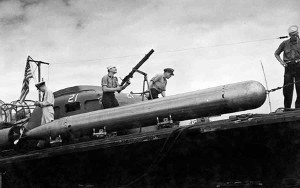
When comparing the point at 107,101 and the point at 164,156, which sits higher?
the point at 107,101

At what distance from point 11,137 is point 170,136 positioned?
4.66m

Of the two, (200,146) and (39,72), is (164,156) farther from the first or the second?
(39,72)

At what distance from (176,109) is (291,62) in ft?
7.57

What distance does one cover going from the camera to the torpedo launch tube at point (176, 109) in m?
6.69

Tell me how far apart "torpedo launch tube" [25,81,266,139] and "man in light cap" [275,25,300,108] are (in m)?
1.02

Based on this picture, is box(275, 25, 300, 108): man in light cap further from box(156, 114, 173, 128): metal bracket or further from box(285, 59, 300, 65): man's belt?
box(156, 114, 173, 128): metal bracket

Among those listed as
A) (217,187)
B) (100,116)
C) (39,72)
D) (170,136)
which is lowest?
(217,187)

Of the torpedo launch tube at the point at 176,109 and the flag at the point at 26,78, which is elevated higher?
the flag at the point at 26,78

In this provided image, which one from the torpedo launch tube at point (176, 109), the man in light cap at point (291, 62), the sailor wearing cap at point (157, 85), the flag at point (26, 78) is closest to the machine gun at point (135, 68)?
the sailor wearing cap at point (157, 85)

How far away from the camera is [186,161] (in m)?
6.66

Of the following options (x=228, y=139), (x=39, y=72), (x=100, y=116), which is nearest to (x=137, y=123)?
(x=100, y=116)

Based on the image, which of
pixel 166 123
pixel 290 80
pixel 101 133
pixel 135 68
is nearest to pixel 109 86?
pixel 135 68

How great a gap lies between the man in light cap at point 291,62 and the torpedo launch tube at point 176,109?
40.2 inches

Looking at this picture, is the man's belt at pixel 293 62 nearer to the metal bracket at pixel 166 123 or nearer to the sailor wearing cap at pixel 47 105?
the metal bracket at pixel 166 123
